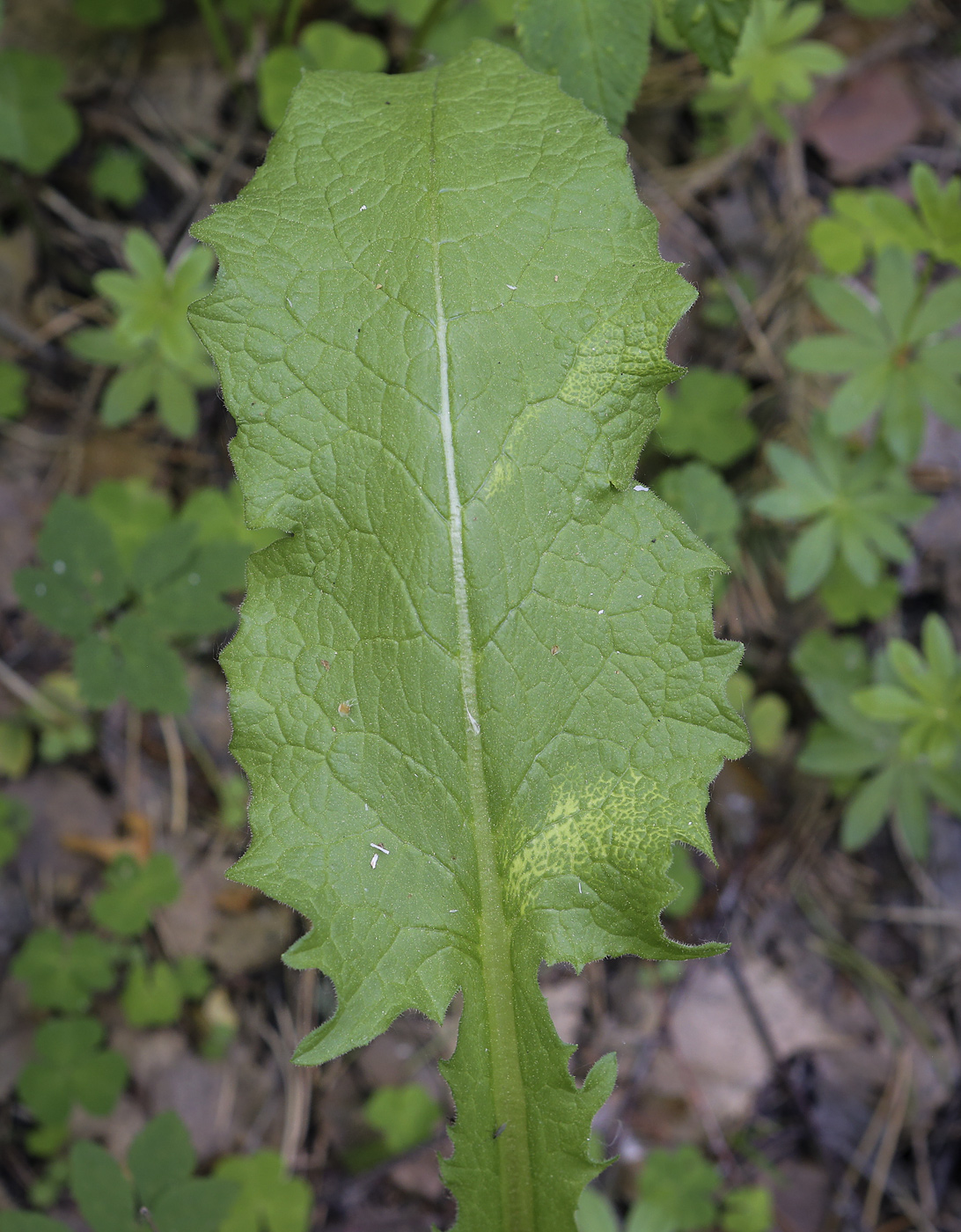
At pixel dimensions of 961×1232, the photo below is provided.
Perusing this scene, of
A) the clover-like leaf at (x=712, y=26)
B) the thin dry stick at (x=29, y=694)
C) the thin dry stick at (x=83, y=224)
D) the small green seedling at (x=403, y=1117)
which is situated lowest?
the small green seedling at (x=403, y=1117)

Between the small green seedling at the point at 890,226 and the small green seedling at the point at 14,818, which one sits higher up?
the small green seedling at the point at 890,226

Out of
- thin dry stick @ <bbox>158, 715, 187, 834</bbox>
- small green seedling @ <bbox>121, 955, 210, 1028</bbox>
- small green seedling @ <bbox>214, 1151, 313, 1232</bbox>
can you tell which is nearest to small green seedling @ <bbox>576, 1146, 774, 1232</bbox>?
small green seedling @ <bbox>214, 1151, 313, 1232</bbox>

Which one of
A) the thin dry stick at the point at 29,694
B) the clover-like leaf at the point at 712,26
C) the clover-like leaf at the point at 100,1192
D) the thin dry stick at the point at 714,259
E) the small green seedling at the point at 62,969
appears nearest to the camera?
the clover-like leaf at the point at 712,26

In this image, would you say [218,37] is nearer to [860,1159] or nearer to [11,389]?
[11,389]

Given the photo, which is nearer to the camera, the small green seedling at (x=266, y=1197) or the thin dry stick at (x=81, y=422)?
the small green seedling at (x=266, y=1197)

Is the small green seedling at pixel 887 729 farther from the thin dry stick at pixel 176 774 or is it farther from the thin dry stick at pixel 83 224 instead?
the thin dry stick at pixel 83 224

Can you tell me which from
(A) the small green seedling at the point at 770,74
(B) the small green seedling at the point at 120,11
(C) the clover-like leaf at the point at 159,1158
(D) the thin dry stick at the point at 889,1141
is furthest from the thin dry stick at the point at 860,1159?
(B) the small green seedling at the point at 120,11

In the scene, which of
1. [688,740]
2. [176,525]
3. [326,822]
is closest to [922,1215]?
[688,740]
